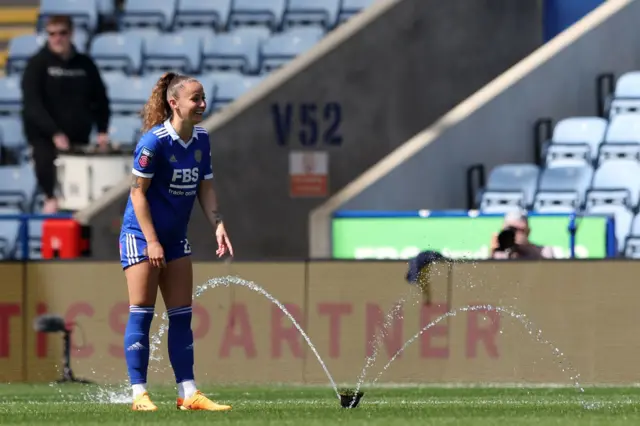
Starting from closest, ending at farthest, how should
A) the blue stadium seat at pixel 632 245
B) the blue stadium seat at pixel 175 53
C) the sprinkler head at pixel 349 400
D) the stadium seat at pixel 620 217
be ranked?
the sprinkler head at pixel 349 400 → the blue stadium seat at pixel 632 245 → the stadium seat at pixel 620 217 → the blue stadium seat at pixel 175 53

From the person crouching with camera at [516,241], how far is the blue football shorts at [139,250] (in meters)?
5.49

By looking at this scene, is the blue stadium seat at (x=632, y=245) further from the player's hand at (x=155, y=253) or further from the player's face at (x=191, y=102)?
the player's hand at (x=155, y=253)

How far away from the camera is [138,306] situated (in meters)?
10.1

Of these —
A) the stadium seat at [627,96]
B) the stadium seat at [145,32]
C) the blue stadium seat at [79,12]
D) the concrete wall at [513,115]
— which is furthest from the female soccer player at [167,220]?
the blue stadium seat at [79,12]

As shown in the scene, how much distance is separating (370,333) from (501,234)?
53.5 inches

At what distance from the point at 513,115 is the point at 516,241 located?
13.7ft

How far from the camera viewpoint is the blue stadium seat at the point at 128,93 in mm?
20812

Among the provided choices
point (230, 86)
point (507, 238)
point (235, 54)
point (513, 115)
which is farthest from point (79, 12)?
point (507, 238)

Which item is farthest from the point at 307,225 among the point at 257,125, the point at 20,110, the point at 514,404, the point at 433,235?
the point at 514,404

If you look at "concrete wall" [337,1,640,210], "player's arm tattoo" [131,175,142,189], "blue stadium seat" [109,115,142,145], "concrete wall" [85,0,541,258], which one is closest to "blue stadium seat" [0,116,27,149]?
"blue stadium seat" [109,115,142,145]

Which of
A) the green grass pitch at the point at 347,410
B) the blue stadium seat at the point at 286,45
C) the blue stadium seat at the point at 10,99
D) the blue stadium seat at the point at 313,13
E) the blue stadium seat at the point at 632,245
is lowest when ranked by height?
the green grass pitch at the point at 347,410

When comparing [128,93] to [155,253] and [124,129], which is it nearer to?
[124,129]

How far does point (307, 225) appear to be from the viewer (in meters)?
19.2

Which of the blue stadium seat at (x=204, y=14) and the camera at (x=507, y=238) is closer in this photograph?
the camera at (x=507, y=238)
